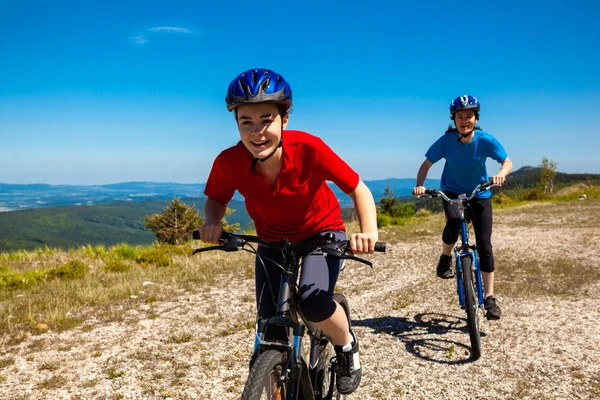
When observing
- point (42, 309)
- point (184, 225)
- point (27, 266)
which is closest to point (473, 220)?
point (42, 309)

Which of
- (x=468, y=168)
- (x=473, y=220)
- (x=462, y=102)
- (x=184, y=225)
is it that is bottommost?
(x=184, y=225)

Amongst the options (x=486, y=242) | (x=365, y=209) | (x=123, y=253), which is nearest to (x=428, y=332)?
(x=486, y=242)

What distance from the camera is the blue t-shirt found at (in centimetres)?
575

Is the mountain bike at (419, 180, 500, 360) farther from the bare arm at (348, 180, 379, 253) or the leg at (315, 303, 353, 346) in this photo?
the bare arm at (348, 180, 379, 253)

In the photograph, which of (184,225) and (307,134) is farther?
(184,225)

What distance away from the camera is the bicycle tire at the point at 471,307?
4930 millimetres

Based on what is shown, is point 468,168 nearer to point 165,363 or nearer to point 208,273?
point 165,363

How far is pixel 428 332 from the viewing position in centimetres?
595

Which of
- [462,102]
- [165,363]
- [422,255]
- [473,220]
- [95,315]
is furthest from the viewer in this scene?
[422,255]

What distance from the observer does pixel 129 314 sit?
6836mm

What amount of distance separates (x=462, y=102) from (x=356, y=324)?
331 centimetres

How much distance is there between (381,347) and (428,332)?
0.86 meters

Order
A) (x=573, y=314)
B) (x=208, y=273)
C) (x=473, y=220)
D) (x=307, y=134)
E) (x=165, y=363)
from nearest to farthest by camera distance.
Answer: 1. (x=307, y=134)
2. (x=165, y=363)
3. (x=473, y=220)
4. (x=573, y=314)
5. (x=208, y=273)

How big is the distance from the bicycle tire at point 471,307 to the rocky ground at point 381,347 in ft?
0.58
